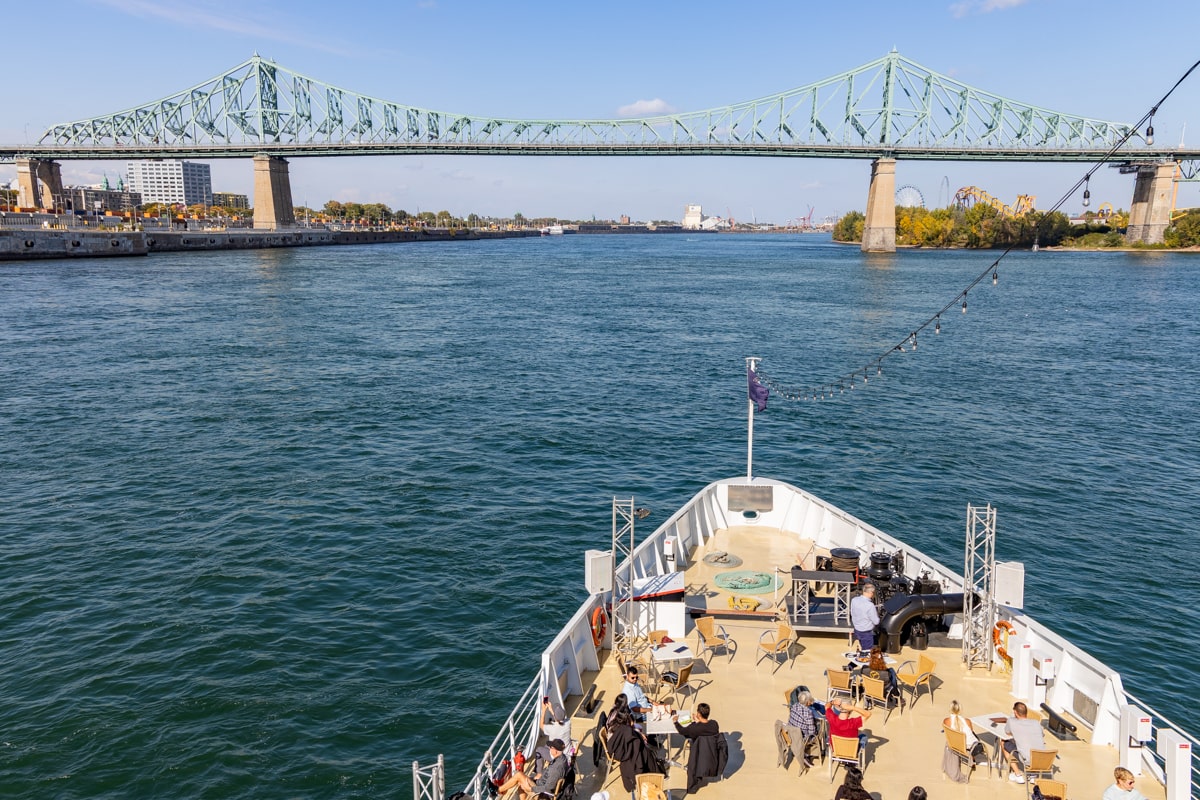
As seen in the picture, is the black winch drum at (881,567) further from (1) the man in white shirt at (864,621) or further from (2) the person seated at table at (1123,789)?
(2) the person seated at table at (1123,789)

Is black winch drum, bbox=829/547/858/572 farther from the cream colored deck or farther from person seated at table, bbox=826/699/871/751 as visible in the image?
person seated at table, bbox=826/699/871/751

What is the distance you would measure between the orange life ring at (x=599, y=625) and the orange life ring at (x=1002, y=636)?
224 inches

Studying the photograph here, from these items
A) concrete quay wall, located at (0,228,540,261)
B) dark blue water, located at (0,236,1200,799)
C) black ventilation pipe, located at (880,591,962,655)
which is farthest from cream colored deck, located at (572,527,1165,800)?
concrete quay wall, located at (0,228,540,261)

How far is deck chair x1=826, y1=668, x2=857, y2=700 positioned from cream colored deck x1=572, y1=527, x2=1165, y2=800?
12.8 inches

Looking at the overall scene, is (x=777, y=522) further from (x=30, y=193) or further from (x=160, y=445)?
(x=30, y=193)

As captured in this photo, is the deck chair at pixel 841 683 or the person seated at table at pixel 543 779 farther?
the deck chair at pixel 841 683

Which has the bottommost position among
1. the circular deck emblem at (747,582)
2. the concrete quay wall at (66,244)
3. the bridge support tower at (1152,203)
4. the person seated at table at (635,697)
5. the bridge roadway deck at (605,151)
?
the circular deck emblem at (747,582)

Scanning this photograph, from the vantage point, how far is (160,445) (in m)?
31.9

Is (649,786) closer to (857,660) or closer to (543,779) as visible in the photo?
(543,779)


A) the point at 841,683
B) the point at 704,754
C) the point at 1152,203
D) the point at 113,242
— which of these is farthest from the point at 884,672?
the point at 1152,203

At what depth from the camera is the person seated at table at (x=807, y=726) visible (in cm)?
970

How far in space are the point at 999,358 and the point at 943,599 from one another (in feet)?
154

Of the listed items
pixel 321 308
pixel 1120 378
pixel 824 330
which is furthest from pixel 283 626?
pixel 321 308

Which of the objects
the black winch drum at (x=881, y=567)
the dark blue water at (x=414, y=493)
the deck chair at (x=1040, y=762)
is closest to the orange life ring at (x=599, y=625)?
the dark blue water at (x=414, y=493)
